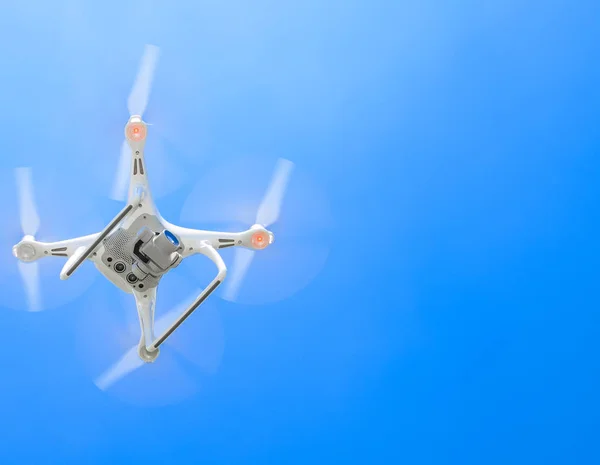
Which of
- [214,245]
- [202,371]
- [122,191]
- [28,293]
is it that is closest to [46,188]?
[122,191]

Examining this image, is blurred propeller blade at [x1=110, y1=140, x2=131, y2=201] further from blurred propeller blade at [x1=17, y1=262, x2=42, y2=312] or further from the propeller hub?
→ blurred propeller blade at [x1=17, y1=262, x2=42, y2=312]

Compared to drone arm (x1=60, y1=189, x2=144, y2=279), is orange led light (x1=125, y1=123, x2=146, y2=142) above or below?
above

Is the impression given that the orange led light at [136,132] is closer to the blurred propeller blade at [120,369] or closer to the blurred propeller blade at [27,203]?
the blurred propeller blade at [27,203]

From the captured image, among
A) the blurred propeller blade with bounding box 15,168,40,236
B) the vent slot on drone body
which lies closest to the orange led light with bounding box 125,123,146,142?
the vent slot on drone body

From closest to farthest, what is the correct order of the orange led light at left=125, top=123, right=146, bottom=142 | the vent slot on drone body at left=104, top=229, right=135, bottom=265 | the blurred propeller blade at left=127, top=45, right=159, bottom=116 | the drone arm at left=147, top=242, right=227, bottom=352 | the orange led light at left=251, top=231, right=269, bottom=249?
the drone arm at left=147, top=242, right=227, bottom=352 < the blurred propeller blade at left=127, top=45, right=159, bottom=116 < the orange led light at left=125, top=123, right=146, bottom=142 < the vent slot on drone body at left=104, top=229, right=135, bottom=265 < the orange led light at left=251, top=231, right=269, bottom=249

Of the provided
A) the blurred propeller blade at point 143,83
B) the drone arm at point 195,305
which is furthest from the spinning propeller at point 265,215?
the blurred propeller blade at point 143,83

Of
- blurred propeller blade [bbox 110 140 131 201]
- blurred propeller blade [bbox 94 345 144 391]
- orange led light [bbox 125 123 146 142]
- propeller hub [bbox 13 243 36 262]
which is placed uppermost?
orange led light [bbox 125 123 146 142]

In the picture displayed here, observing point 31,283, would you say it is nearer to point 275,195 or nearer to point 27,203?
point 27,203

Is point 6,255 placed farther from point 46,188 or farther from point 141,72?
point 141,72
